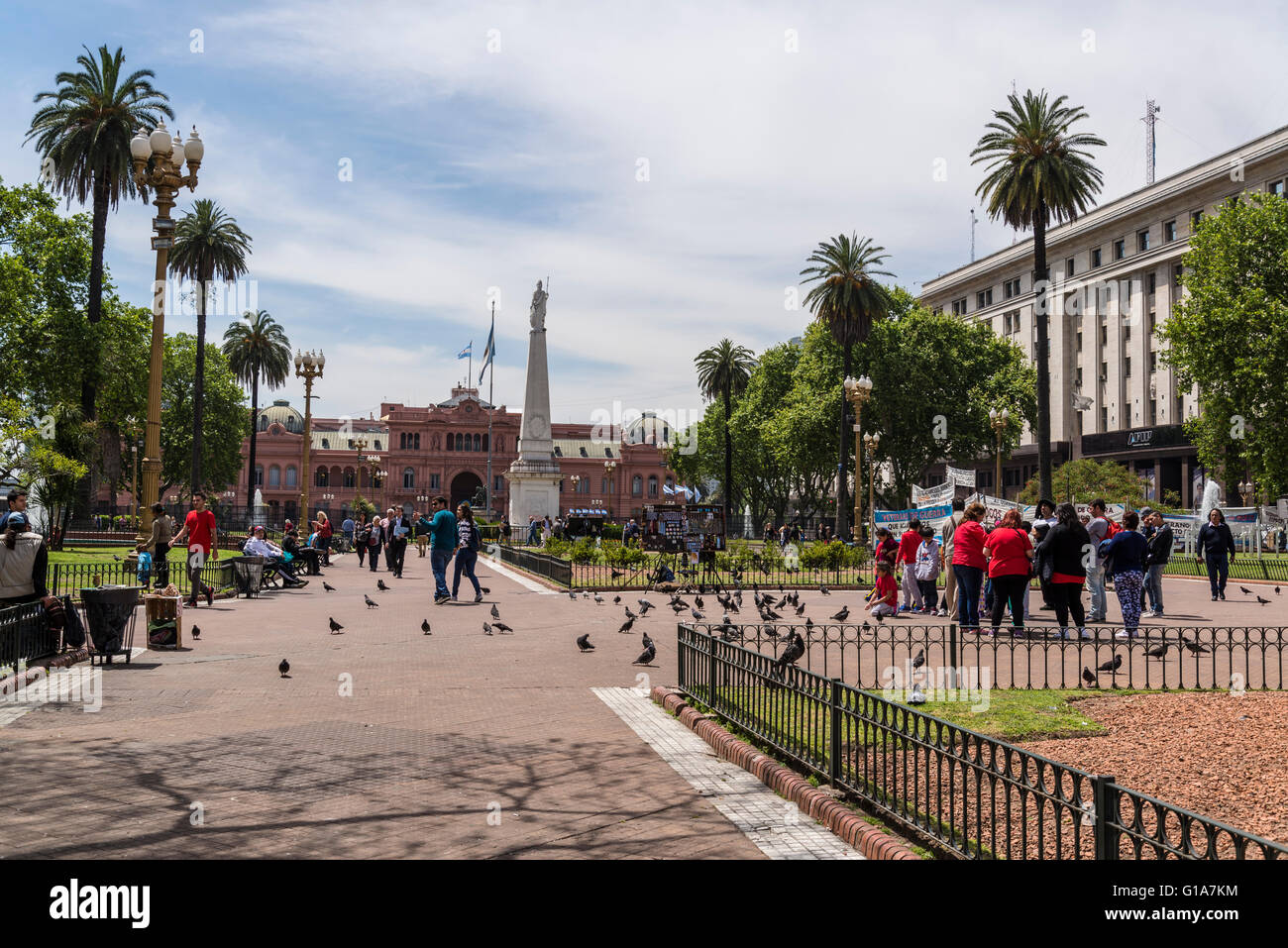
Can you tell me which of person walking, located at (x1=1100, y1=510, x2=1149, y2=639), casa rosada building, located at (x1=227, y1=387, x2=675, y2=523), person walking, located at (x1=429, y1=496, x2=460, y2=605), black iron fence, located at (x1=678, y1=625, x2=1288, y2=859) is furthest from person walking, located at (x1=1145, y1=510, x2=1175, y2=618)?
casa rosada building, located at (x1=227, y1=387, x2=675, y2=523)

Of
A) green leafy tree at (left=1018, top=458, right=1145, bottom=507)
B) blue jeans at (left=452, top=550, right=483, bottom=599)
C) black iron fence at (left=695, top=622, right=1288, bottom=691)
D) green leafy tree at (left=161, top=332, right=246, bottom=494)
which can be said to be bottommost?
black iron fence at (left=695, top=622, right=1288, bottom=691)

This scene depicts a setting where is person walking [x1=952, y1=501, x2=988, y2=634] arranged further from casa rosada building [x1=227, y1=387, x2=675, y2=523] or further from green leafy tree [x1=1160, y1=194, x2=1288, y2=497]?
casa rosada building [x1=227, y1=387, x2=675, y2=523]

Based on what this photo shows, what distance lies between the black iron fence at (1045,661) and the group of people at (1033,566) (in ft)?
1.30

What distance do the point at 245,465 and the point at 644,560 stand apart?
88.4 metres

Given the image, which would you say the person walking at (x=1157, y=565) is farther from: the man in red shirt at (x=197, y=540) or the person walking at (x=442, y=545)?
the man in red shirt at (x=197, y=540)

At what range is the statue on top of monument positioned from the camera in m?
47.7

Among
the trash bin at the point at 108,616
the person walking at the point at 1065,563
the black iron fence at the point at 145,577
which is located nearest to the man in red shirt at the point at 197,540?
the black iron fence at the point at 145,577

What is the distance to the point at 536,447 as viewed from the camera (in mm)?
48125

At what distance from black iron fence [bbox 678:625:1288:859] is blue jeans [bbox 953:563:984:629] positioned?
20.4 ft

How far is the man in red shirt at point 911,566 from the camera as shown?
59.8 ft

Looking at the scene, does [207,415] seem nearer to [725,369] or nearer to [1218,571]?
[725,369]

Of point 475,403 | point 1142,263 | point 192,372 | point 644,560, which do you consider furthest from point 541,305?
point 475,403

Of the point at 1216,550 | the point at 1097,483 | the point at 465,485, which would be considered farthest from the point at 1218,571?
the point at 465,485
